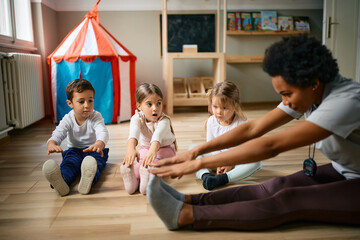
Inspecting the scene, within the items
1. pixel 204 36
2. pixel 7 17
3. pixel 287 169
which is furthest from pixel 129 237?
pixel 204 36

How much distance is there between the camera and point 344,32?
366 cm

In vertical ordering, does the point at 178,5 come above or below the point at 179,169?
above

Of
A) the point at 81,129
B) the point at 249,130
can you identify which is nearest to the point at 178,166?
the point at 249,130

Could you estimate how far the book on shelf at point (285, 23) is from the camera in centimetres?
429

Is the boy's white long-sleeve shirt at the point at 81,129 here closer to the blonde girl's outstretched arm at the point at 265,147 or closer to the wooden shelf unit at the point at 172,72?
the blonde girl's outstretched arm at the point at 265,147

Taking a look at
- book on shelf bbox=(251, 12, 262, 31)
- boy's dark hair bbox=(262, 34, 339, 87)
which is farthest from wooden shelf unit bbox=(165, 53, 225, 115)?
boy's dark hair bbox=(262, 34, 339, 87)

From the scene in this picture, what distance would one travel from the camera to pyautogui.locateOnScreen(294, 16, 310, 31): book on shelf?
433 cm

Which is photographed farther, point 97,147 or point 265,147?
point 97,147

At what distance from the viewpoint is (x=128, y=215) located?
4.01 feet

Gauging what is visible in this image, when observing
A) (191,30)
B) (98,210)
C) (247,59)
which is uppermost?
(191,30)

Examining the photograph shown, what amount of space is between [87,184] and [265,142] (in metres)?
0.89

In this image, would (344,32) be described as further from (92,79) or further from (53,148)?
(53,148)

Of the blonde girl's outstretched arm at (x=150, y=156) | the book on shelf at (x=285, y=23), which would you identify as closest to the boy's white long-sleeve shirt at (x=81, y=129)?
the blonde girl's outstretched arm at (x=150, y=156)

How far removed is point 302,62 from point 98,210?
948mm
